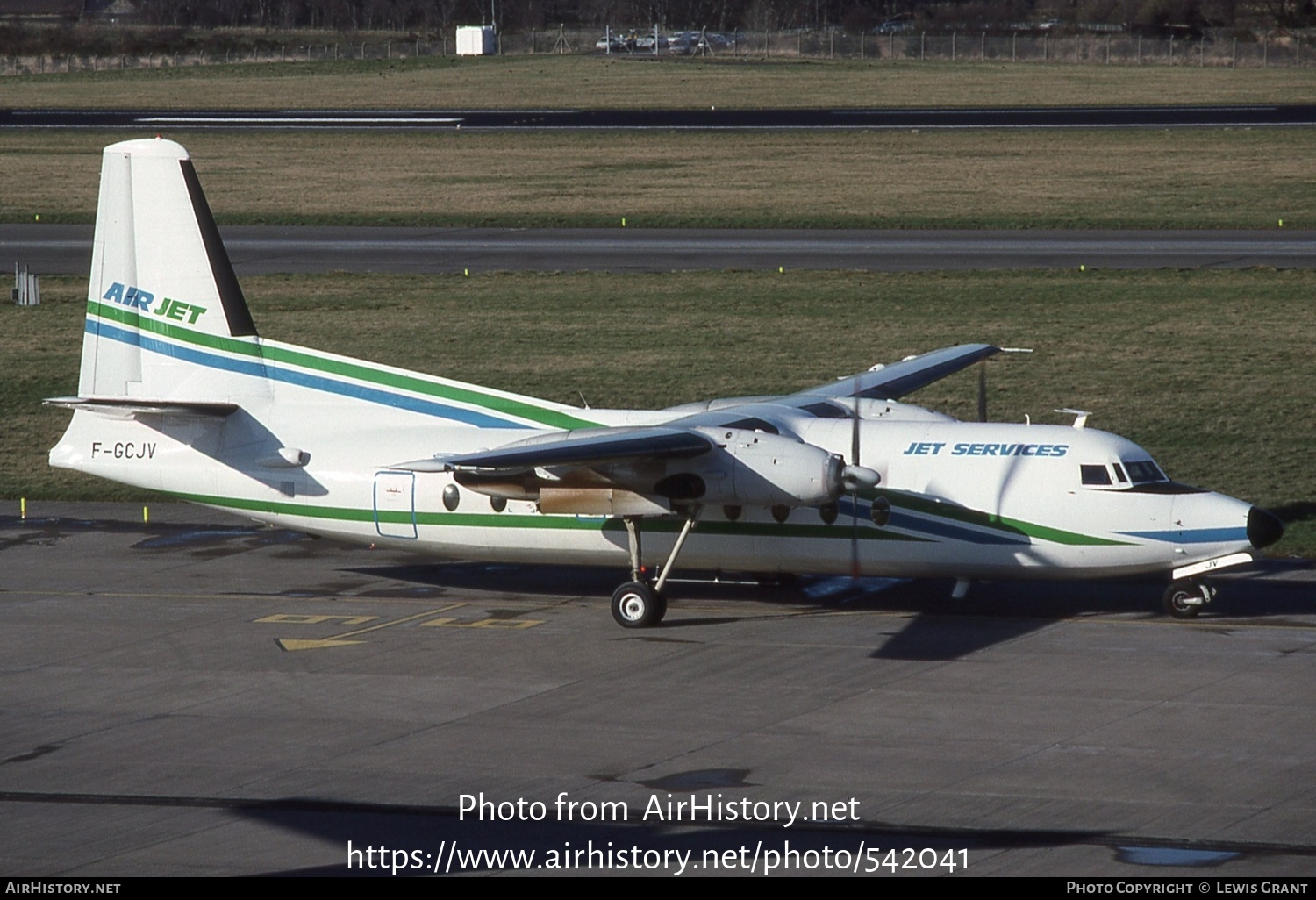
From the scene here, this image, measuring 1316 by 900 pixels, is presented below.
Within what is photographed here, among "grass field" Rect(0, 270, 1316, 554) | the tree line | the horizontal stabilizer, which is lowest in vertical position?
"grass field" Rect(0, 270, 1316, 554)

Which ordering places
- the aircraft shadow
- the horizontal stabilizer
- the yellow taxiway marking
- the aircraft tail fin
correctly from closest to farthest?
1. the aircraft shadow
2. the yellow taxiway marking
3. the horizontal stabilizer
4. the aircraft tail fin

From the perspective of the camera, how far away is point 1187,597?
21547mm

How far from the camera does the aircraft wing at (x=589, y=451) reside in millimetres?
19516

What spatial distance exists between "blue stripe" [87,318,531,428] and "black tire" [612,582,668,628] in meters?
3.05

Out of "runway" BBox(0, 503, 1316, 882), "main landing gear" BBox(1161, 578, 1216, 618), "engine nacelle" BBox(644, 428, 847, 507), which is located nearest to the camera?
"runway" BBox(0, 503, 1316, 882)

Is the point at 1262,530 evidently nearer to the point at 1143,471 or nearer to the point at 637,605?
the point at 1143,471

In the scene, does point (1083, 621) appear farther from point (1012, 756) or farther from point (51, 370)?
point (51, 370)

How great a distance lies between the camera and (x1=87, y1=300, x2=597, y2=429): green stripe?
2323 centimetres

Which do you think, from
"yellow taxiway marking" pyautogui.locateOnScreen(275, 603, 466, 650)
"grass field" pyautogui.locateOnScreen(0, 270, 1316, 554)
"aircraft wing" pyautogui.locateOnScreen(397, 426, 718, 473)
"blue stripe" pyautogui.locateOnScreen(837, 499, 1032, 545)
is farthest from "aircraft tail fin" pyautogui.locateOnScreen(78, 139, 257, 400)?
"blue stripe" pyautogui.locateOnScreen(837, 499, 1032, 545)

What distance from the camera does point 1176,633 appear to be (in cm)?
2098

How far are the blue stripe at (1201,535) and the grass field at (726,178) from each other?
3688 centimetres

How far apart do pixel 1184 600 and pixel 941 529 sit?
332 centimetres

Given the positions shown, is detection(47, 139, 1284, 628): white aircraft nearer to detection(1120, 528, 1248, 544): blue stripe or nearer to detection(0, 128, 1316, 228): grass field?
detection(1120, 528, 1248, 544): blue stripe

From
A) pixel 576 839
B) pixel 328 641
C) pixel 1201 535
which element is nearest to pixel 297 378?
pixel 328 641
